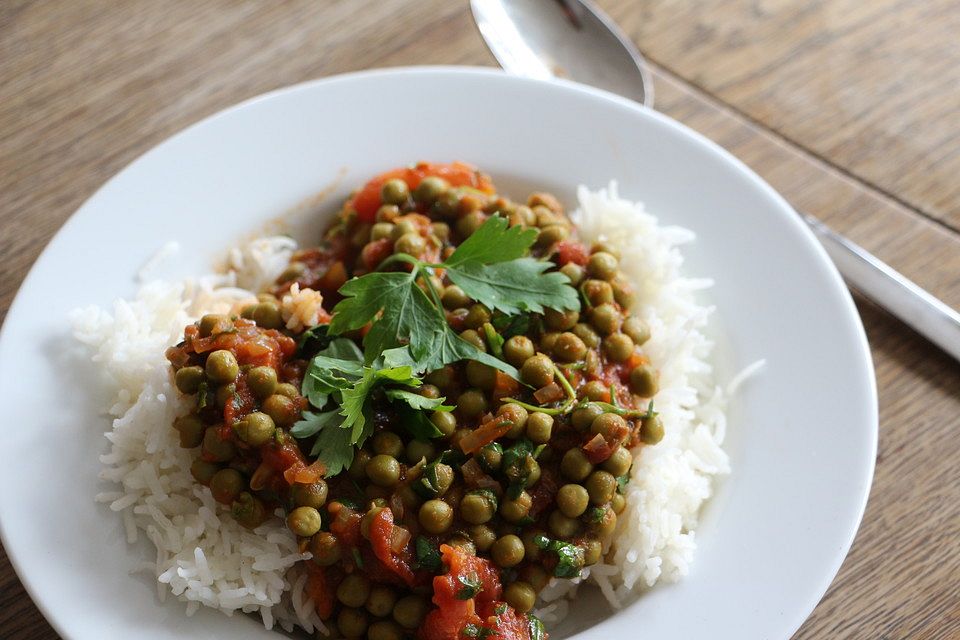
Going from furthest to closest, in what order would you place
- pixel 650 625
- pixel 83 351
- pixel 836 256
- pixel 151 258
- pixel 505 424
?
pixel 836 256
pixel 151 258
pixel 83 351
pixel 505 424
pixel 650 625

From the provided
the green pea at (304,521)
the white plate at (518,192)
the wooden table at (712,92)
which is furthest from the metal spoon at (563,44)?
the green pea at (304,521)

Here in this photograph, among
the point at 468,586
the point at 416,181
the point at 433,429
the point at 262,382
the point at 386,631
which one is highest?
the point at 262,382

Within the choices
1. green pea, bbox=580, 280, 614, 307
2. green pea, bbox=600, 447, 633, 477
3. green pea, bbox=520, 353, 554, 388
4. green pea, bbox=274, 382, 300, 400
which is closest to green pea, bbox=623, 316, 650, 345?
green pea, bbox=580, 280, 614, 307

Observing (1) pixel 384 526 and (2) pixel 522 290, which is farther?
(2) pixel 522 290

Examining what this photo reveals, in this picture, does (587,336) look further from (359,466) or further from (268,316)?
(268,316)

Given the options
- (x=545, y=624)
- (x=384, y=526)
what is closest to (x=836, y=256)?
(x=545, y=624)

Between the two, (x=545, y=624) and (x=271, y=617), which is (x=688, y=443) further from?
(x=271, y=617)


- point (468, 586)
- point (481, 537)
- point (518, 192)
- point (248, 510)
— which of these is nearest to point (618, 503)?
point (481, 537)
